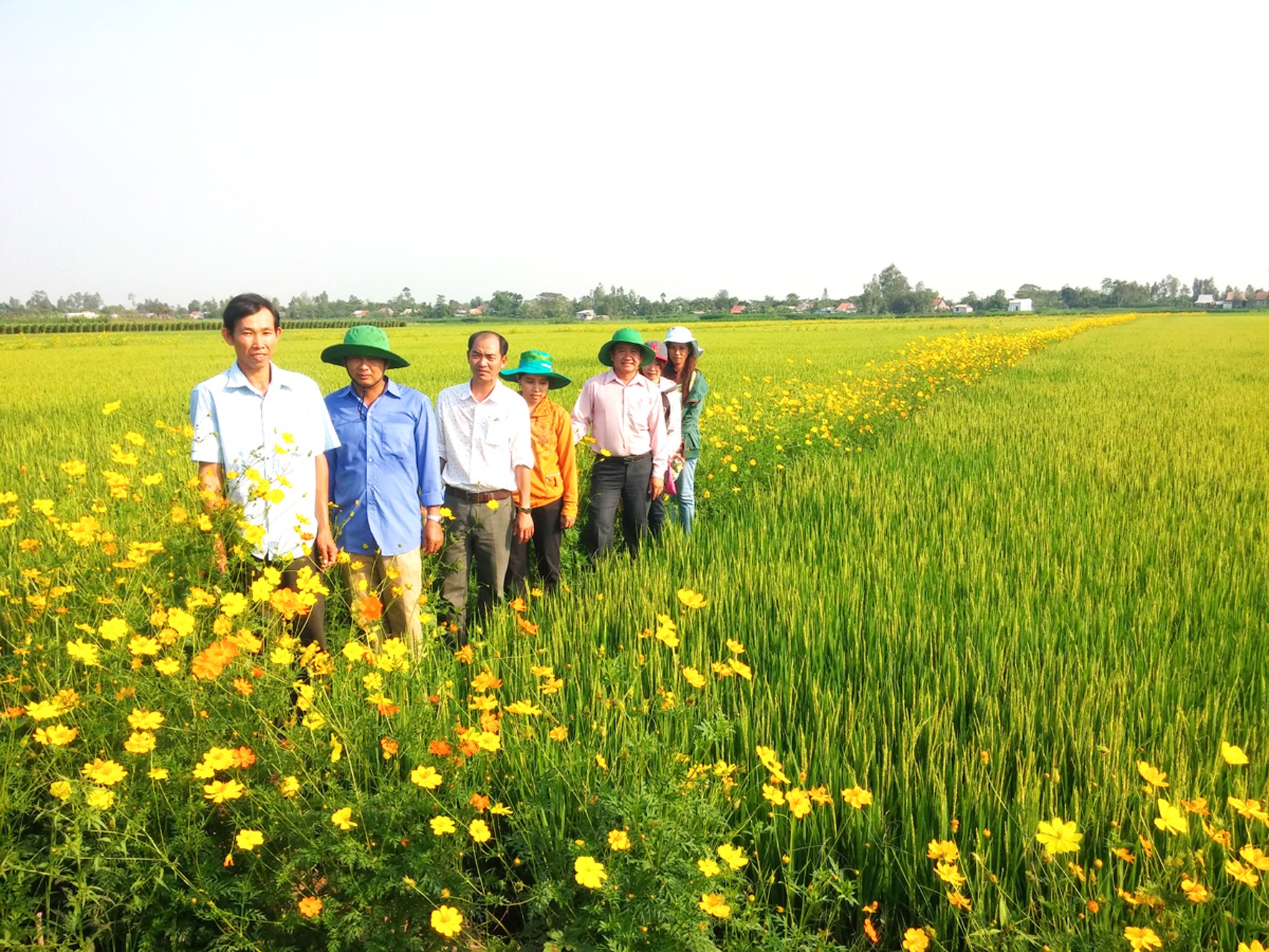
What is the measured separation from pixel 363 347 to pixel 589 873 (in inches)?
102

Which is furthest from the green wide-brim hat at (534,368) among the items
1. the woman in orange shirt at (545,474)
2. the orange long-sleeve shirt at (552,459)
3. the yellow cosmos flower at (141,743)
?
the yellow cosmos flower at (141,743)

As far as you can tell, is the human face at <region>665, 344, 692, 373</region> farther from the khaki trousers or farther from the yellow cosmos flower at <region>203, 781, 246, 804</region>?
the yellow cosmos flower at <region>203, 781, 246, 804</region>

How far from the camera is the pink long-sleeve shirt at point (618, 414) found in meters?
4.89

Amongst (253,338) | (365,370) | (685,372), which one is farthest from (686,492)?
(253,338)

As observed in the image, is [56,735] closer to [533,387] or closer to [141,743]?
[141,743]

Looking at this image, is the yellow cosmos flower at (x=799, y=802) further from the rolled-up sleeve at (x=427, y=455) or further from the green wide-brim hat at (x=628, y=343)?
the green wide-brim hat at (x=628, y=343)

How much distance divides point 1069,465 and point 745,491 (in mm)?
2816

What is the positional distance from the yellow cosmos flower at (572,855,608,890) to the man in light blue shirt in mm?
1742

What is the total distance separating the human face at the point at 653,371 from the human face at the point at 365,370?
7.26 ft

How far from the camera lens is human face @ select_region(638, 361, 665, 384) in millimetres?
5418

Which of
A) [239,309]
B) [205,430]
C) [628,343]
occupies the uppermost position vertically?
[239,309]

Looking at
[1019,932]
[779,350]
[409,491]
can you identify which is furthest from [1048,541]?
[779,350]

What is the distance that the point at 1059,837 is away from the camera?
1684 mm

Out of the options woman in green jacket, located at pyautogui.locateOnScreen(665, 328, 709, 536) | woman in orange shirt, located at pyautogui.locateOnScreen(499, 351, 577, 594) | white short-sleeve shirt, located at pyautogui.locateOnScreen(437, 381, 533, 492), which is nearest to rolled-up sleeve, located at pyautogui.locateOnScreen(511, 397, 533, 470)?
white short-sleeve shirt, located at pyautogui.locateOnScreen(437, 381, 533, 492)
